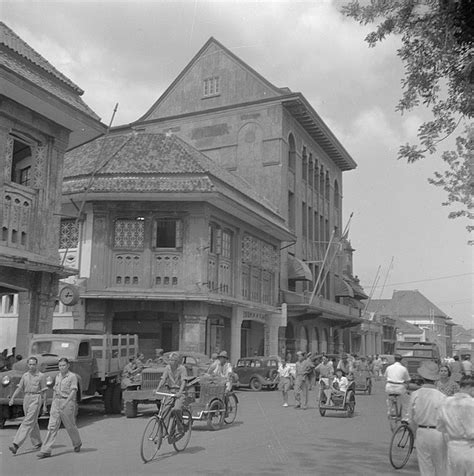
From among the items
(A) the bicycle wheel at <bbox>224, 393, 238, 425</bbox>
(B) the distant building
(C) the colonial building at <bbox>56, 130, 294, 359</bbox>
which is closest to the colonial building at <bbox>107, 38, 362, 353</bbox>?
(C) the colonial building at <bbox>56, 130, 294, 359</bbox>

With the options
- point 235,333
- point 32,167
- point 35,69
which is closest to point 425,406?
point 35,69

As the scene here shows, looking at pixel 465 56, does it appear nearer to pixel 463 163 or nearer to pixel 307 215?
pixel 463 163

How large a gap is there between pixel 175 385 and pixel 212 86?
3053cm

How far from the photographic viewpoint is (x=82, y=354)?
1575 cm

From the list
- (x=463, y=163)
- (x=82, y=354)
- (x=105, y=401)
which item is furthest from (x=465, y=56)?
(x=105, y=401)

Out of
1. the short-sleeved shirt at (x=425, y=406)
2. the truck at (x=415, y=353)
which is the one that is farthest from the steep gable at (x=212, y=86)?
the short-sleeved shirt at (x=425, y=406)

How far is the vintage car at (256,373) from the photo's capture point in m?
26.8

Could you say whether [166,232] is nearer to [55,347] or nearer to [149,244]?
[149,244]

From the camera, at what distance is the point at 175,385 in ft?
39.0

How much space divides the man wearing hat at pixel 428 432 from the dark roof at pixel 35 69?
12191mm

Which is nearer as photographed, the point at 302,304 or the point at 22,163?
the point at 22,163

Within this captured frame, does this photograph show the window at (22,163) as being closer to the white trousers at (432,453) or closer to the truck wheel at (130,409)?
the truck wheel at (130,409)

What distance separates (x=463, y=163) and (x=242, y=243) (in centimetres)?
1447

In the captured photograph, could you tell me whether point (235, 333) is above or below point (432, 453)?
above
